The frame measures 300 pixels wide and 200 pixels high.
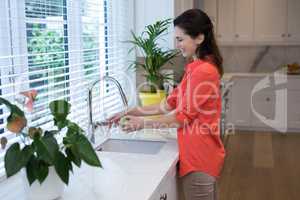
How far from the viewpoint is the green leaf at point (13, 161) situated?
1.40m

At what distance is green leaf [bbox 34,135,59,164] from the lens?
1.44 m

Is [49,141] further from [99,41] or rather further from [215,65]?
[99,41]

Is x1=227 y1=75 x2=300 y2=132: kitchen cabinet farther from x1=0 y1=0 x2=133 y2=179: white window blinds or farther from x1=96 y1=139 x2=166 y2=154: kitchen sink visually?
x1=96 y1=139 x2=166 y2=154: kitchen sink

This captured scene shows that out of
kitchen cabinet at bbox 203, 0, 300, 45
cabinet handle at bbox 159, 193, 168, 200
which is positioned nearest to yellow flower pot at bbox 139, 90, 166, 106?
cabinet handle at bbox 159, 193, 168, 200

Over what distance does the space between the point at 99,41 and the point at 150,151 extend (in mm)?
1036

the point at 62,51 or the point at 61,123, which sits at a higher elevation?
the point at 62,51

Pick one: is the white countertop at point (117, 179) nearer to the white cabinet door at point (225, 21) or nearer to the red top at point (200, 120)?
the red top at point (200, 120)

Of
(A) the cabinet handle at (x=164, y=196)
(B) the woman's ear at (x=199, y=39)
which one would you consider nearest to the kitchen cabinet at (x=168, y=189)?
(A) the cabinet handle at (x=164, y=196)

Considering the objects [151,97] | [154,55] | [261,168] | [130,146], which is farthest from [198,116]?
[261,168]

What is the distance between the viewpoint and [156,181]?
1805 millimetres

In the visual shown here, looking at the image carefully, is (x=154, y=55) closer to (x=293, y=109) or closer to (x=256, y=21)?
(x=293, y=109)

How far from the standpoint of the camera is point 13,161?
142 centimetres

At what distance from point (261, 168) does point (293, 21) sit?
2723 mm

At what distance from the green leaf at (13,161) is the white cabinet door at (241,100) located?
205 inches
